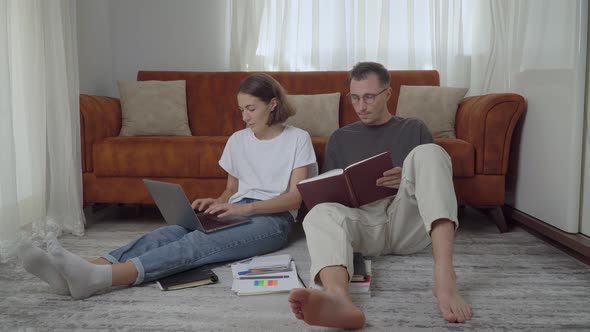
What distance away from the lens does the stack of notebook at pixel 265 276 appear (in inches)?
63.8

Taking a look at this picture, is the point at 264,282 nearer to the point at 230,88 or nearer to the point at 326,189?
the point at 326,189

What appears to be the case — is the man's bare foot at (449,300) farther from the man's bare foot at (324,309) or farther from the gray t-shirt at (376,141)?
the gray t-shirt at (376,141)

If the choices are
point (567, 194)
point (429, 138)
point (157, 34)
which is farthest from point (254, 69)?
point (567, 194)

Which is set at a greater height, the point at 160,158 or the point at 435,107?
the point at 435,107

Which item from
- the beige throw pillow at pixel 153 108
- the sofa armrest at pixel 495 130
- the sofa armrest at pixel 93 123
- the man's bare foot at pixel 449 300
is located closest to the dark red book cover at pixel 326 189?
the man's bare foot at pixel 449 300

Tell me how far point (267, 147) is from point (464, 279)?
909 millimetres

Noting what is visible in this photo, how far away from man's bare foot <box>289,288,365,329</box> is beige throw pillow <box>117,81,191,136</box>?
79.1 inches

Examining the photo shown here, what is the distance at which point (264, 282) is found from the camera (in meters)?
1.66

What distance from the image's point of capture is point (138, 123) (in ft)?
9.77

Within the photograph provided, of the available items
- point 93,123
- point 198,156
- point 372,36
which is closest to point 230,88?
point 198,156

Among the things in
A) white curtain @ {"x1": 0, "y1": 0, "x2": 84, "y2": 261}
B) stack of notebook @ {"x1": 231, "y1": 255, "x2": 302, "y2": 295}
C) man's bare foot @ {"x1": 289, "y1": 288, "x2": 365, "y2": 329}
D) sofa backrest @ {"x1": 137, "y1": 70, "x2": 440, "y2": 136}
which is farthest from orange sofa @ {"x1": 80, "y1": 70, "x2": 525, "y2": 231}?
man's bare foot @ {"x1": 289, "y1": 288, "x2": 365, "y2": 329}

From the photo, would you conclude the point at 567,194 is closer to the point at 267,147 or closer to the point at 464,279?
the point at 464,279

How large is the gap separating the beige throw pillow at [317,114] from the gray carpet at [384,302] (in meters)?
1.03

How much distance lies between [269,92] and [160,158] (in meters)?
0.86
